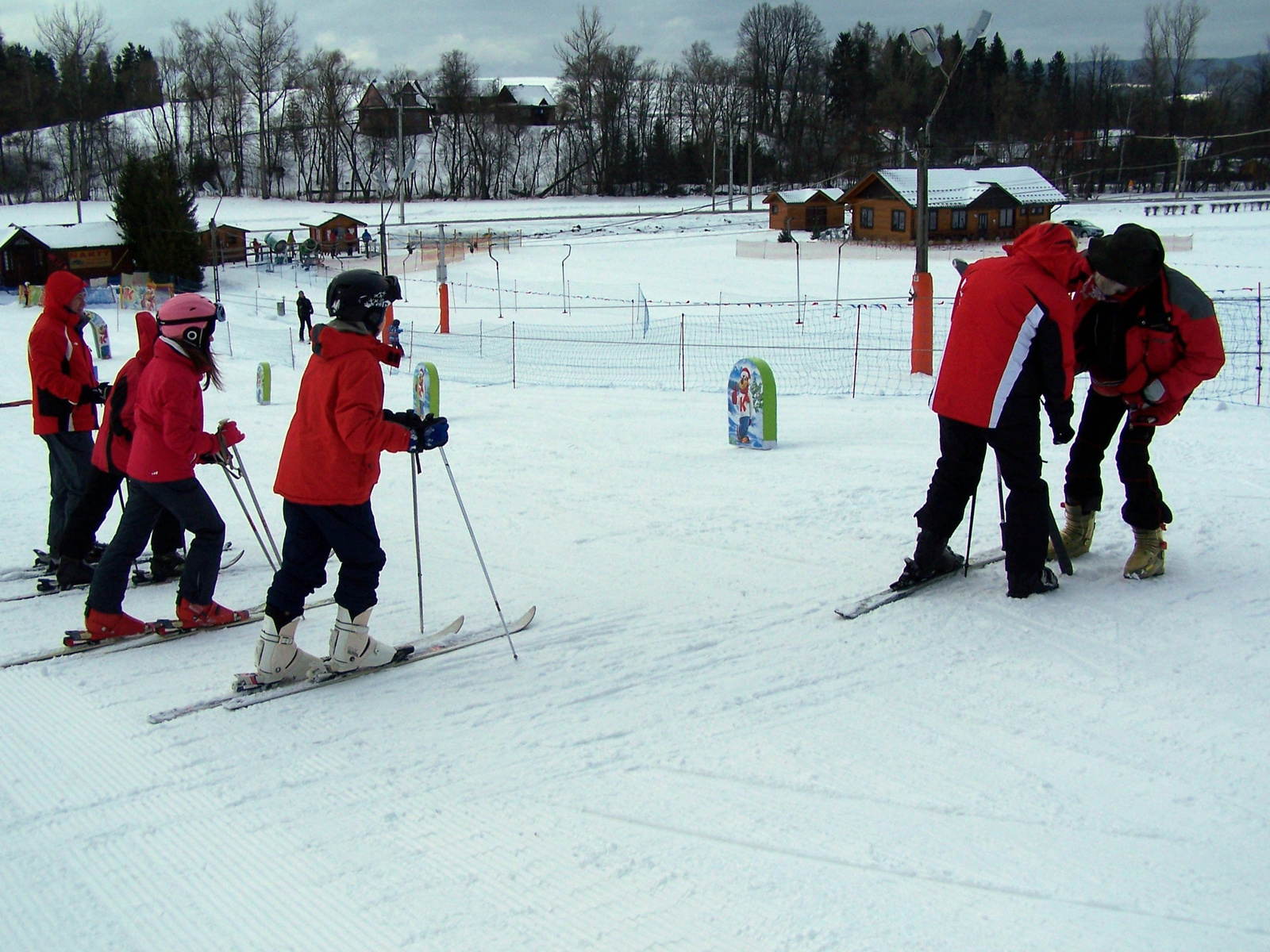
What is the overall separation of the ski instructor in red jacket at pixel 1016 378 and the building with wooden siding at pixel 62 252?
44959mm

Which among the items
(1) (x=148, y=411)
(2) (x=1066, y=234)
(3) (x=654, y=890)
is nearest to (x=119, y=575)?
(1) (x=148, y=411)

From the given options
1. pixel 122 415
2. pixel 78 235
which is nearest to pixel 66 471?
pixel 122 415

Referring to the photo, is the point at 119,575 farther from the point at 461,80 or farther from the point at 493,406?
the point at 461,80

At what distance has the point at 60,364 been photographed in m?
5.67

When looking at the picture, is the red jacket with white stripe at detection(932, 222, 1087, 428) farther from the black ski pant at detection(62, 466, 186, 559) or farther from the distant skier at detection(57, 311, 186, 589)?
the black ski pant at detection(62, 466, 186, 559)

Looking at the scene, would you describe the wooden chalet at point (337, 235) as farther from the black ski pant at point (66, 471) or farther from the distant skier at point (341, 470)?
the distant skier at point (341, 470)

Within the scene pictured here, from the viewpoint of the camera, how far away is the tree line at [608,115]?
76625mm

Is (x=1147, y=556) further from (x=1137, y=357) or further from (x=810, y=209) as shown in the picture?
(x=810, y=209)

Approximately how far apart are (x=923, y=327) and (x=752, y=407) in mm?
5734

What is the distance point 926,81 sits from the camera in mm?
75688

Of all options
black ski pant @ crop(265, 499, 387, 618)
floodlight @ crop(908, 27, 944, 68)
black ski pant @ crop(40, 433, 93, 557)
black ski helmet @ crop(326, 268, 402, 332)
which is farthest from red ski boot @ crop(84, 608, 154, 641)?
floodlight @ crop(908, 27, 944, 68)

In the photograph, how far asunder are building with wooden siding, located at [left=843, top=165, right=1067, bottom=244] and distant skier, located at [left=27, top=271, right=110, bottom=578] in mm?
41058

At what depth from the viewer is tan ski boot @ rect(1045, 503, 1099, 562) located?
504 centimetres

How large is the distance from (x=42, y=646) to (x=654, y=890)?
3.43m
